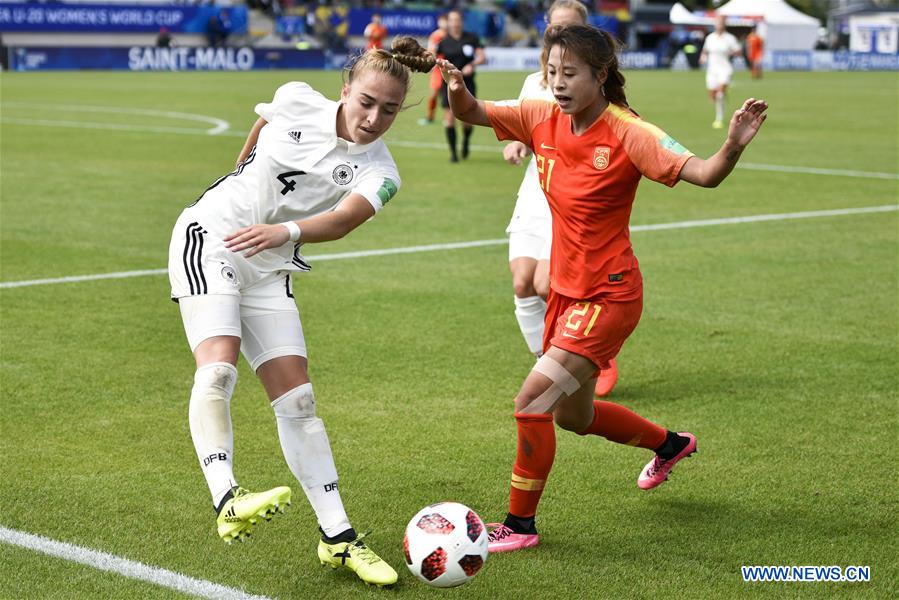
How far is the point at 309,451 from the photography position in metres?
4.55

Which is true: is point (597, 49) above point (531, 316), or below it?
above

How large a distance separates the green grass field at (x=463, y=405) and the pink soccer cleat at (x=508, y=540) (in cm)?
8

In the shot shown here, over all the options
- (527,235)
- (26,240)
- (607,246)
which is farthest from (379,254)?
(607,246)

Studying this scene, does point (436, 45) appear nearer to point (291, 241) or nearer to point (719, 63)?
point (719, 63)

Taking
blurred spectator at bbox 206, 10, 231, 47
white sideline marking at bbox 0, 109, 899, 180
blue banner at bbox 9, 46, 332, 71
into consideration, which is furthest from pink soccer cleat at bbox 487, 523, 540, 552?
blurred spectator at bbox 206, 10, 231, 47

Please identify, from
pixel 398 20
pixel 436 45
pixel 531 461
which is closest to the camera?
pixel 531 461

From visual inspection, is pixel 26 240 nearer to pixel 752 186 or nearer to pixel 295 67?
pixel 752 186

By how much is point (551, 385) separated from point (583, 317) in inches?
11.6

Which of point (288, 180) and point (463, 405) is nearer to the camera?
point (288, 180)

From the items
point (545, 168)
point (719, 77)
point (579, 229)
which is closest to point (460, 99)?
point (545, 168)

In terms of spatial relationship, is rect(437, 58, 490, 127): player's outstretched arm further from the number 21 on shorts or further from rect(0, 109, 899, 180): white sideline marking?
rect(0, 109, 899, 180): white sideline marking

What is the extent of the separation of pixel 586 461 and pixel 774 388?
180 cm

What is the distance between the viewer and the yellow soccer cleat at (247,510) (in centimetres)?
401

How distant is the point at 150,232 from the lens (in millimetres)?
12344
